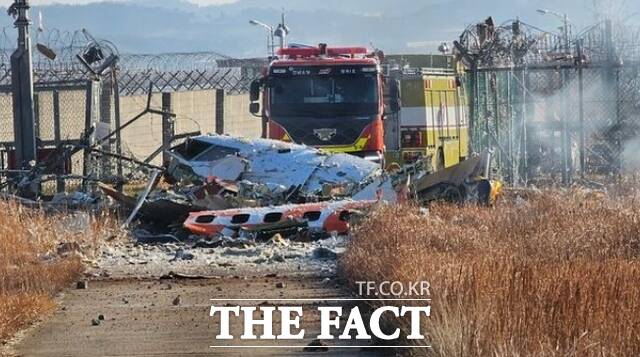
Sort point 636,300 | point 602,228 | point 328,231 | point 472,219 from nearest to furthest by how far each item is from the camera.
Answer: point 636,300
point 602,228
point 472,219
point 328,231

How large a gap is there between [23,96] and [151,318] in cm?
1061

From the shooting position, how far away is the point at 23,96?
19891 millimetres

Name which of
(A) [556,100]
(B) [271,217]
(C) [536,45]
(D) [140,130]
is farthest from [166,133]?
(D) [140,130]

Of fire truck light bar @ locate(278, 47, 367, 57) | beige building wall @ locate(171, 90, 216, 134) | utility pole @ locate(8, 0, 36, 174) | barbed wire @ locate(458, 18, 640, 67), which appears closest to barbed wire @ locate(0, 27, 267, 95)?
beige building wall @ locate(171, 90, 216, 134)

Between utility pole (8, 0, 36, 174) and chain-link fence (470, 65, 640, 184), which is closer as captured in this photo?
utility pole (8, 0, 36, 174)

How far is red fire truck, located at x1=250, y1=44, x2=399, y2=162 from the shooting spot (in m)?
23.4

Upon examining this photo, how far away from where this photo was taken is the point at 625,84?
2309 centimetres

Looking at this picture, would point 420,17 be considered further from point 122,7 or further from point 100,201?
point 100,201

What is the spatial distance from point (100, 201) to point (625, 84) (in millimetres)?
9598

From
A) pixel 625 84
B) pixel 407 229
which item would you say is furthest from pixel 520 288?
pixel 625 84

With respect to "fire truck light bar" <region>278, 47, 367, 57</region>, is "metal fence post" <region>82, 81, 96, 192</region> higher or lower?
lower

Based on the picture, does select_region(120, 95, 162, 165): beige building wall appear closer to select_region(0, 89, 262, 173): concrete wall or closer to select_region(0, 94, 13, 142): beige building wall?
select_region(0, 89, 262, 173): concrete wall

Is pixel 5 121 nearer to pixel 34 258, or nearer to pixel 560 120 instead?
pixel 560 120

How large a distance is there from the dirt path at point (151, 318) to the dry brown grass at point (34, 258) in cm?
18
